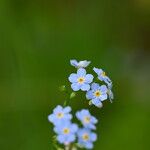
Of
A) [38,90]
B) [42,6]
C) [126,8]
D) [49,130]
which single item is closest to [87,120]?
[49,130]

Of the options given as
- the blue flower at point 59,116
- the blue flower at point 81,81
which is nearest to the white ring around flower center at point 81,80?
the blue flower at point 81,81

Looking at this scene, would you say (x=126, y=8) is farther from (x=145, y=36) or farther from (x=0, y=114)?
(x=0, y=114)

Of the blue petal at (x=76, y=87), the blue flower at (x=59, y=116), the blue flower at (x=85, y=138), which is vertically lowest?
the blue flower at (x=85, y=138)

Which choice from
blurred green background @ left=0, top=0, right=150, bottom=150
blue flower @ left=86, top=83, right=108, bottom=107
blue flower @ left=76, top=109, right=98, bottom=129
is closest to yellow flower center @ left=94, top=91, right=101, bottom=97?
blue flower @ left=86, top=83, right=108, bottom=107

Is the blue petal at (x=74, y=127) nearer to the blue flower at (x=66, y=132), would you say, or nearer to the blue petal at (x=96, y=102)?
the blue flower at (x=66, y=132)

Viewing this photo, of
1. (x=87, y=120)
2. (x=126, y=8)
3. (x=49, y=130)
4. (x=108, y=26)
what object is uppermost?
(x=126, y=8)

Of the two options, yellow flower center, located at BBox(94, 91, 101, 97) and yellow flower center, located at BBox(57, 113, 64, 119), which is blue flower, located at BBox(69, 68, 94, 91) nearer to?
yellow flower center, located at BBox(94, 91, 101, 97)
